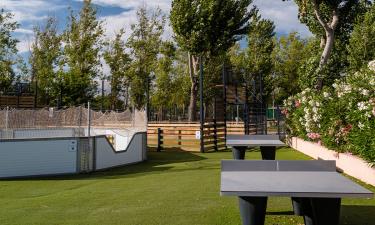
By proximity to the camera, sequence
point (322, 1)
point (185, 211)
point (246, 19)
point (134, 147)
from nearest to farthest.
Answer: point (185, 211), point (134, 147), point (322, 1), point (246, 19)

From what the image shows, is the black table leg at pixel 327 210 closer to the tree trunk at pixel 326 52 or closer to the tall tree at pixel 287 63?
the tree trunk at pixel 326 52

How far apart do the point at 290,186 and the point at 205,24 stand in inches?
1049

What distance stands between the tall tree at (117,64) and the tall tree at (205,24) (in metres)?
13.7

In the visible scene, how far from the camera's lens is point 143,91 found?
43.8 metres

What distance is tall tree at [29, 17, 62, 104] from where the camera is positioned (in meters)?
41.9

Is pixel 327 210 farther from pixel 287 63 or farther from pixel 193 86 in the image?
pixel 287 63

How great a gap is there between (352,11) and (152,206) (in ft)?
53.6

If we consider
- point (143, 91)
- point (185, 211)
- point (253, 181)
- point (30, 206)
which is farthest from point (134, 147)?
point (143, 91)

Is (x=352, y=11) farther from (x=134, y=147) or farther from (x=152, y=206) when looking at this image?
(x=152, y=206)

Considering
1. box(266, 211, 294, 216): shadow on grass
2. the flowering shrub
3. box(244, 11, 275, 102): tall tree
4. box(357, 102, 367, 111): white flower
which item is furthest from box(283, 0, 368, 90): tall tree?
box(244, 11, 275, 102): tall tree

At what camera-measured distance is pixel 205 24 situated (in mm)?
30062

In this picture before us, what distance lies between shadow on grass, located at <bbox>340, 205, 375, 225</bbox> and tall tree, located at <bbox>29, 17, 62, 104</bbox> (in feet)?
114

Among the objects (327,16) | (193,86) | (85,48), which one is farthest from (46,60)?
(327,16)

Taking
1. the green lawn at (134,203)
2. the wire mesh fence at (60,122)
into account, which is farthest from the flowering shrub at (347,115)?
the wire mesh fence at (60,122)
